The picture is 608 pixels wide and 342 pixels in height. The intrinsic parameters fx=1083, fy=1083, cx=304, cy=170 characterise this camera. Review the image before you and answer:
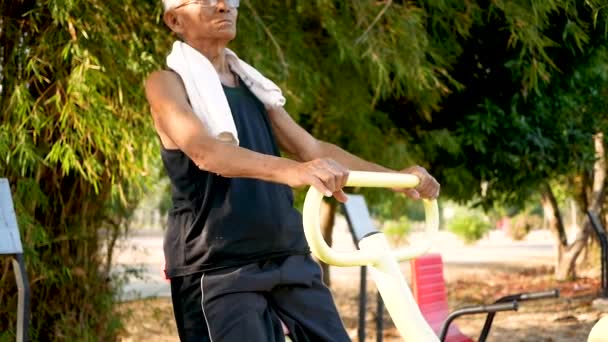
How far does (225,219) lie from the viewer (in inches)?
86.0

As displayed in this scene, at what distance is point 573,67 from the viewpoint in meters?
6.71

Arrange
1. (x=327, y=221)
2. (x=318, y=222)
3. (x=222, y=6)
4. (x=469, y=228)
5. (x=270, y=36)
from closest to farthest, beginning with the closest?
(x=318, y=222)
(x=222, y=6)
(x=270, y=36)
(x=327, y=221)
(x=469, y=228)

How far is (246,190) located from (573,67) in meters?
4.88

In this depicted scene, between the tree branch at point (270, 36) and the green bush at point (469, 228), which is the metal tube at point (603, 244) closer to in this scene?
the tree branch at point (270, 36)

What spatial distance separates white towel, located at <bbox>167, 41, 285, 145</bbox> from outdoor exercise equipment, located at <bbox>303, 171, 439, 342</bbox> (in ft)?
1.16

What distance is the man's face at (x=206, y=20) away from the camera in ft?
7.67

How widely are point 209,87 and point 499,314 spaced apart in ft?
27.1

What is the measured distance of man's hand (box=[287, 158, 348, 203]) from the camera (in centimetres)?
179

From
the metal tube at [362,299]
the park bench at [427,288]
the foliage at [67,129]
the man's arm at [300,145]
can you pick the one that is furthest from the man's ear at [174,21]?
the metal tube at [362,299]

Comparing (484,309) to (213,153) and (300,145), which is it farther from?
(213,153)

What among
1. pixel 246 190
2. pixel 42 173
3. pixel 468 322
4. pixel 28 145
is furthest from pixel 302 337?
pixel 468 322

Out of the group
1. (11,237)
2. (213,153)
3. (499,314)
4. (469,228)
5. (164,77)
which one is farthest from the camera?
(469,228)

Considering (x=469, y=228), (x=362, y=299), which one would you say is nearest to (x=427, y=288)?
(x=362, y=299)

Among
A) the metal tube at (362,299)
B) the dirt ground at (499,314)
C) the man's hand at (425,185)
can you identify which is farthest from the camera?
the dirt ground at (499,314)
